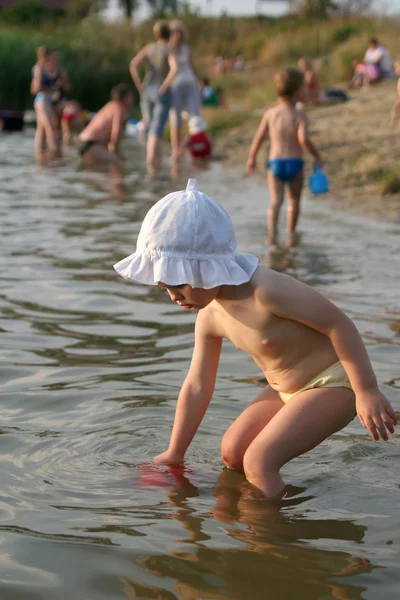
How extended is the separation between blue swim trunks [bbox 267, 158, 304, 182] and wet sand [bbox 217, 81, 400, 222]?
128 centimetres

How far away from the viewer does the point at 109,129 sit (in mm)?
14797

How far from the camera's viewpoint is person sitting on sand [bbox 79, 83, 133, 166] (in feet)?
47.5

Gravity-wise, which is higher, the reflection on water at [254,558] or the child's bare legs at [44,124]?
the child's bare legs at [44,124]

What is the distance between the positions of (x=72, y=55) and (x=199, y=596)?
1208 inches

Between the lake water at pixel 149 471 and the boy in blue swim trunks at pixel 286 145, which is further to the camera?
the boy in blue swim trunks at pixel 286 145

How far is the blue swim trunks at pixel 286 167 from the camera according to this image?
870 centimetres

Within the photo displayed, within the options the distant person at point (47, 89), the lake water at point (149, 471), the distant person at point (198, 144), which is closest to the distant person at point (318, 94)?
the distant person at point (198, 144)

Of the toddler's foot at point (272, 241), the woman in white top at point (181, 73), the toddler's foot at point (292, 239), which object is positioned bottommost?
the toddler's foot at point (292, 239)

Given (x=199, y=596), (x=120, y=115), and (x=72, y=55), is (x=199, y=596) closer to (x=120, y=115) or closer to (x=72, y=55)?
(x=120, y=115)

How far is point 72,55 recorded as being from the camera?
31828 millimetres

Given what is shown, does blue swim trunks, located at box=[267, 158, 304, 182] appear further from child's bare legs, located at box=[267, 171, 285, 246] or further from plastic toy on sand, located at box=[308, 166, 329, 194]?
plastic toy on sand, located at box=[308, 166, 329, 194]

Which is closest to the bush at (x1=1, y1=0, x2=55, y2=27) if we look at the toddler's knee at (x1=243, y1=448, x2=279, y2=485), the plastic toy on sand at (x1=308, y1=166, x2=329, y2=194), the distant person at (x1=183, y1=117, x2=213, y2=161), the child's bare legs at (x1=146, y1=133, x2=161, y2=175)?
the distant person at (x1=183, y1=117, x2=213, y2=161)

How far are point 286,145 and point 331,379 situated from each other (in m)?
5.43

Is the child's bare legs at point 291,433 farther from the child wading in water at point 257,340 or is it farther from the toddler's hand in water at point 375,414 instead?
the toddler's hand in water at point 375,414
